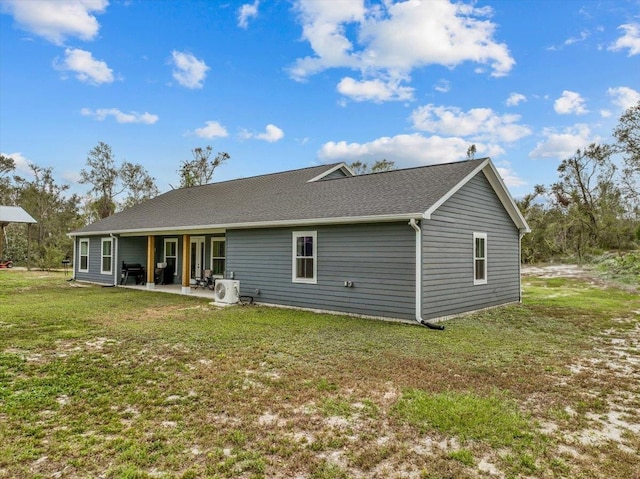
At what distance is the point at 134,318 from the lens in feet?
27.4

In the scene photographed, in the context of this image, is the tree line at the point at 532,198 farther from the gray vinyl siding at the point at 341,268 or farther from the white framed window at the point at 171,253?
the gray vinyl siding at the point at 341,268

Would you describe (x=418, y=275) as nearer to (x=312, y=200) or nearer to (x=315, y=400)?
(x=312, y=200)

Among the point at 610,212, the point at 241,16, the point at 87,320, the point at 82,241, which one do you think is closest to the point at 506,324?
the point at 87,320

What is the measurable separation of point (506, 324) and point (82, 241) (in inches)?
667

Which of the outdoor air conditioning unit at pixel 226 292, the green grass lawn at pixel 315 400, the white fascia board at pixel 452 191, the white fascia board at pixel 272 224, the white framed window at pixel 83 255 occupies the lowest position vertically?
the green grass lawn at pixel 315 400

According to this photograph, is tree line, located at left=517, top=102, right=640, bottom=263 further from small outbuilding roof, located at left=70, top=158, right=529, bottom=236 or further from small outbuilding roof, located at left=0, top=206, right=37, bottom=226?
small outbuilding roof, located at left=0, top=206, right=37, bottom=226

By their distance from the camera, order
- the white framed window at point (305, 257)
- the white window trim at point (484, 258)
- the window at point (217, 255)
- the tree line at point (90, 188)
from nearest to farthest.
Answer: the white framed window at point (305, 257)
the white window trim at point (484, 258)
the window at point (217, 255)
the tree line at point (90, 188)

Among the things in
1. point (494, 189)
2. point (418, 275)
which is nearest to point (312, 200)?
point (418, 275)

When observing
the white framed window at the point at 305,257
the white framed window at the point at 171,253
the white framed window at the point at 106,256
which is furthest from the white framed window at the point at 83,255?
the white framed window at the point at 305,257

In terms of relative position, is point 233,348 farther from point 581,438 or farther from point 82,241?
point 82,241

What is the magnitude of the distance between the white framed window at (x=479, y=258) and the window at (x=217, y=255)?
8.36m

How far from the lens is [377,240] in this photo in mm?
8383

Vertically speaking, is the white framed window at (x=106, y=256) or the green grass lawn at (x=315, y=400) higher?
→ the white framed window at (x=106, y=256)

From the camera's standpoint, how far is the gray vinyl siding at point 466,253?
26.9ft
